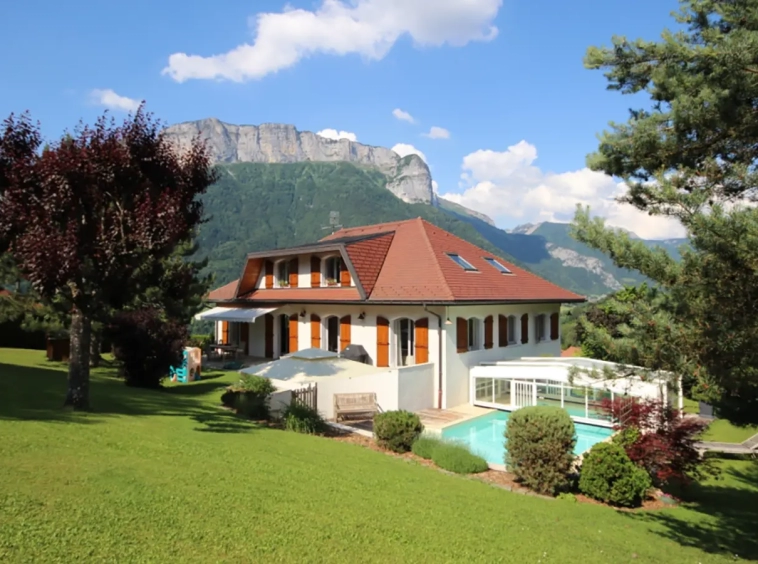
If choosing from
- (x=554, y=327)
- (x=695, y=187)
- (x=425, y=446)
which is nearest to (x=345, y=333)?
(x=425, y=446)

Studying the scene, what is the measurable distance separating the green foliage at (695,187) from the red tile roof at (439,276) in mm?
12992

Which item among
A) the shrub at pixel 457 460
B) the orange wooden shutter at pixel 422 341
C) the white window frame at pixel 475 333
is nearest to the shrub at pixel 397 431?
the shrub at pixel 457 460

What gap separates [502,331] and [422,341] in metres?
5.42

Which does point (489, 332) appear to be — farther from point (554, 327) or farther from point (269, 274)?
point (269, 274)

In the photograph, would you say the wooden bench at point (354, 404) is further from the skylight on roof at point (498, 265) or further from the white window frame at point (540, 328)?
the white window frame at point (540, 328)

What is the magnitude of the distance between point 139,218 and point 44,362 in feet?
63.2

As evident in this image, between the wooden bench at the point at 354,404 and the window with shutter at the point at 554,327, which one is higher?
the window with shutter at the point at 554,327

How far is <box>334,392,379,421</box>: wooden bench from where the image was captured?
1766 cm

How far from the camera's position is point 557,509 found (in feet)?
33.1

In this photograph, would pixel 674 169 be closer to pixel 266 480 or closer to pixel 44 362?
pixel 266 480

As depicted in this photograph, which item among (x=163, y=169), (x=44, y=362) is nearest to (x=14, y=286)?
(x=44, y=362)

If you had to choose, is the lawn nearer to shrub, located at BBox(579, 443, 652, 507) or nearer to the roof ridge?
shrub, located at BBox(579, 443, 652, 507)

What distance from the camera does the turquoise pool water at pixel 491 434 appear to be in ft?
52.4

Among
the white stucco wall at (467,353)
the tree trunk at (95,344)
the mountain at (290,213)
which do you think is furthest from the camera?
the mountain at (290,213)
